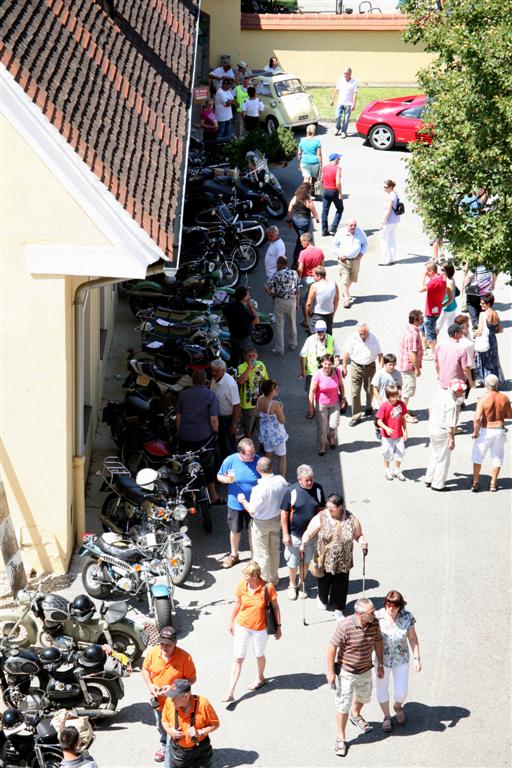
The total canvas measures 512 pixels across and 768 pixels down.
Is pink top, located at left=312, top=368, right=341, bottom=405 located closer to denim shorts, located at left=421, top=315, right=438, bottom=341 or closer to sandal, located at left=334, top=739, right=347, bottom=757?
denim shorts, located at left=421, top=315, right=438, bottom=341

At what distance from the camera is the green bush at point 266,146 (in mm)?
28156

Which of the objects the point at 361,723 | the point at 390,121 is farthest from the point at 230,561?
the point at 390,121

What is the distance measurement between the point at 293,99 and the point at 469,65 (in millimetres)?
16706

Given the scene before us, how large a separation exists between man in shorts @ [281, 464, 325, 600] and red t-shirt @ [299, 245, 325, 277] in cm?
773

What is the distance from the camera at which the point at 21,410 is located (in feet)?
A: 45.5

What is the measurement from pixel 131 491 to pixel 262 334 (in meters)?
6.57

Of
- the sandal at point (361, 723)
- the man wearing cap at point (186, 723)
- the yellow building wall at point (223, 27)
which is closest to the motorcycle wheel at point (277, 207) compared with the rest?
the yellow building wall at point (223, 27)

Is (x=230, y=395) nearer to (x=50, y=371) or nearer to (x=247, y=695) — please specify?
(x=50, y=371)

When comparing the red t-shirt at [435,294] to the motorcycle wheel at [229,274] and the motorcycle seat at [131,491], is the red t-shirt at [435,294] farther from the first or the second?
the motorcycle seat at [131,491]

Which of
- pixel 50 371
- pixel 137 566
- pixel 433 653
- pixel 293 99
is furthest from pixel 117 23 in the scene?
pixel 293 99

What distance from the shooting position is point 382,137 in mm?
31875

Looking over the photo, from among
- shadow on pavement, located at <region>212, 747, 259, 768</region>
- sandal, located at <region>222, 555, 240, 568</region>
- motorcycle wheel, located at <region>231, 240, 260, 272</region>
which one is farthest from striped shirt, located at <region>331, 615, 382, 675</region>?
motorcycle wheel, located at <region>231, 240, 260, 272</region>

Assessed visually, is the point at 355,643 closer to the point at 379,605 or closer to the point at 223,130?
the point at 379,605

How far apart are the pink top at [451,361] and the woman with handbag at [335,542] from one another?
455 centimetres
